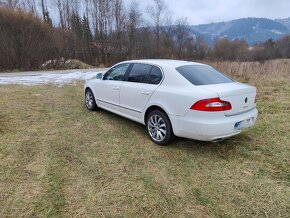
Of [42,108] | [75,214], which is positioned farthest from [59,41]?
[75,214]

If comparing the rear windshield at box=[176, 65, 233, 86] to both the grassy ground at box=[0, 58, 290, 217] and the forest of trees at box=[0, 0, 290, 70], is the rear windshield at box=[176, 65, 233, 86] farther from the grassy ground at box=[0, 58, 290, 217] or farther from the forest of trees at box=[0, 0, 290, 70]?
the forest of trees at box=[0, 0, 290, 70]

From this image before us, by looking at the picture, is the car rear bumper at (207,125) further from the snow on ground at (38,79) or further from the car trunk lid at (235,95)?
the snow on ground at (38,79)

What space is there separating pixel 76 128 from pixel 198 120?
2.74 meters

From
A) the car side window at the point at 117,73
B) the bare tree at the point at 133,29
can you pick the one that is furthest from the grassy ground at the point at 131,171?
the bare tree at the point at 133,29

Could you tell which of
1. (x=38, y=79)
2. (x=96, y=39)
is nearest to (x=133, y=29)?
(x=96, y=39)

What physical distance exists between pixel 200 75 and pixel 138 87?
1.19 metres

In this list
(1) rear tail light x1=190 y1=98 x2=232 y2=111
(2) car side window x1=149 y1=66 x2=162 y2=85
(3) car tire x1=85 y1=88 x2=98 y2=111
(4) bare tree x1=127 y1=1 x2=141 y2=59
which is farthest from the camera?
(4) bare tree x1=127 y1=1 x2=141 y2=59

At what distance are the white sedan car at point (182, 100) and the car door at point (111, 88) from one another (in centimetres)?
3

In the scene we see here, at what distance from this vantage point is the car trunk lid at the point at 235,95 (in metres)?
3.49

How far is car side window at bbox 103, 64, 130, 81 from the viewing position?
5102mm

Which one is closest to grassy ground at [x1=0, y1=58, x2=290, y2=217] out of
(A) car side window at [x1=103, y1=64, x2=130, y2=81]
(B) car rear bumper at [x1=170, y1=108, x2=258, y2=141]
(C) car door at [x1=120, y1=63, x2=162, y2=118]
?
(B) car rear bumper at [x1=170, y1=108, x2=258, y2=141]

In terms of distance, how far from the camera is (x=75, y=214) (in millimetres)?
2482

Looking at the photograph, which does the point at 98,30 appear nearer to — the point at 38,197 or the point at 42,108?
the point at 42,108

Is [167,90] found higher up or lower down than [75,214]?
higher up
